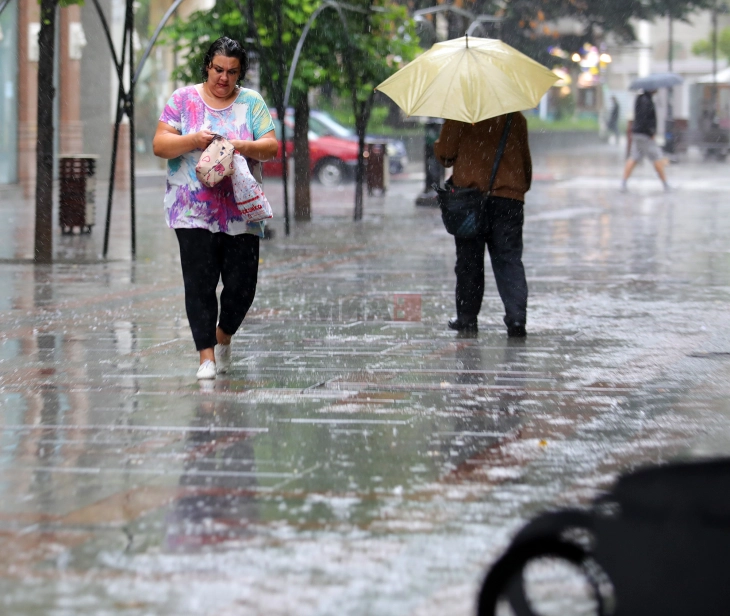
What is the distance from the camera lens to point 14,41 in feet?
83.0

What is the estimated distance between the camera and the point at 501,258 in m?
8.38

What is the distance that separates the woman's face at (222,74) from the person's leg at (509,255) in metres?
2.14

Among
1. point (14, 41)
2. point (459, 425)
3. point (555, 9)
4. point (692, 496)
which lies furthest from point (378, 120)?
point (692, 496)

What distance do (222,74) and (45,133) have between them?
241 inches

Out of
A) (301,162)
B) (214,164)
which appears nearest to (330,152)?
(301,162)

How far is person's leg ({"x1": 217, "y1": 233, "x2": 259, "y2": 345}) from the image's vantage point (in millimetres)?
6992

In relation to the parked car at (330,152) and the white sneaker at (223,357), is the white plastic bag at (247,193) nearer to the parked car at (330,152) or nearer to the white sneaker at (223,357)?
the white sneaker at (223,357)

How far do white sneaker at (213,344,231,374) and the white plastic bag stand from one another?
938mm

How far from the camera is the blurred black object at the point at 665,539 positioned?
2.68m

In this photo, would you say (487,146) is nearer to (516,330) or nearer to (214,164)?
(516,330)

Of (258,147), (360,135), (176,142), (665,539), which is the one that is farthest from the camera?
(360,135)

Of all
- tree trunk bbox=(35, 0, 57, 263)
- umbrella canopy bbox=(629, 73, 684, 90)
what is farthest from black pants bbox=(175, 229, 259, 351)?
umbrella canopy bbox=(629, 73, 684, 90)

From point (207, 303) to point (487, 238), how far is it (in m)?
2.21

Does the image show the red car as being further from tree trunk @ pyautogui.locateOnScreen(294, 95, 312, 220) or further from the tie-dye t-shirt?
the tie-dye t-shirt
